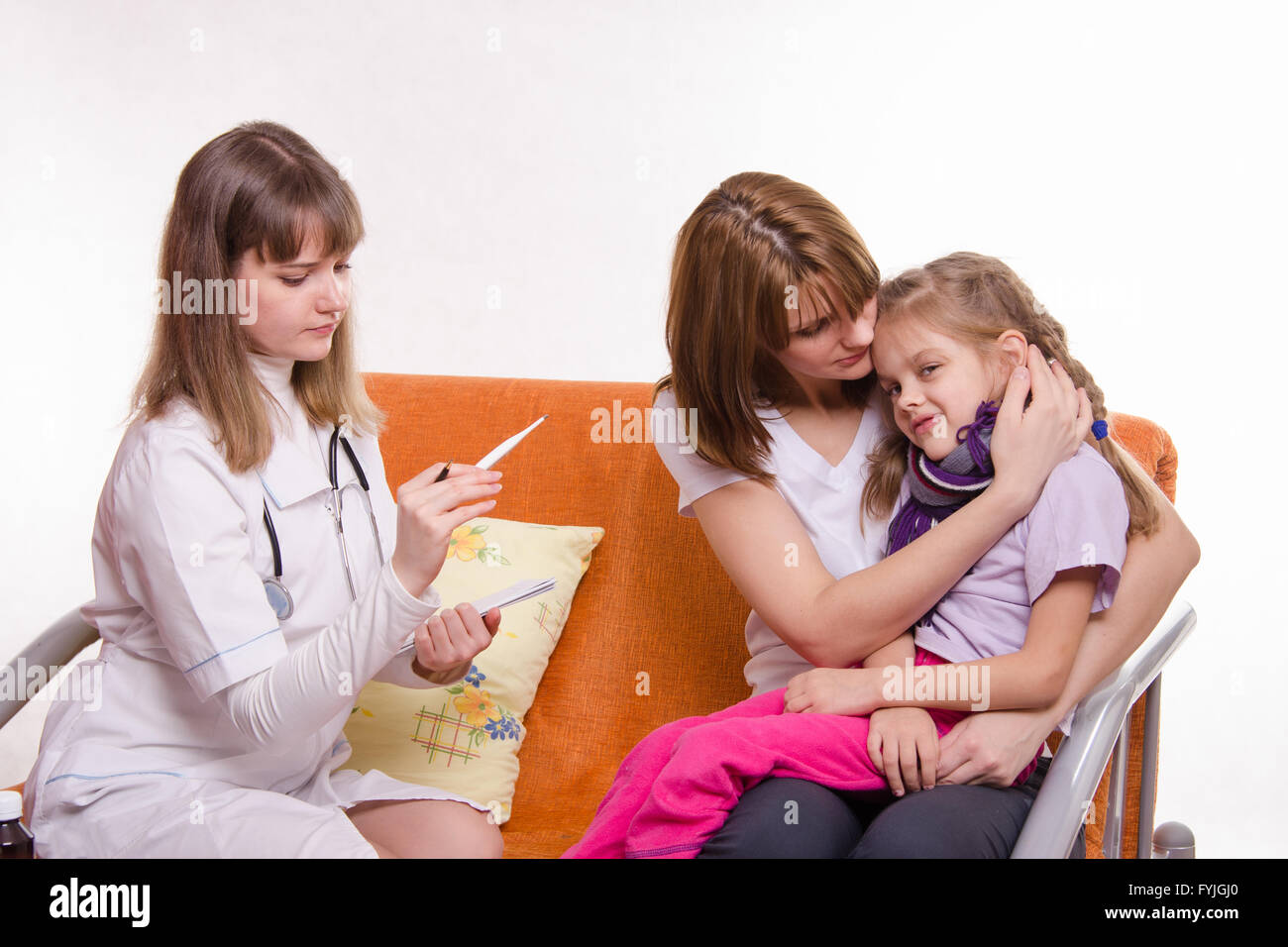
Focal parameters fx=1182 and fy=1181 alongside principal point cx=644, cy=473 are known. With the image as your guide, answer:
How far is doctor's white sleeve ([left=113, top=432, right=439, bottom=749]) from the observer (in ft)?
4.38

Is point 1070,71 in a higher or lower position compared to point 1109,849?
higher

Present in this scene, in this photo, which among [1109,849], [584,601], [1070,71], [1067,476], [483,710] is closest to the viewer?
[1067,476]

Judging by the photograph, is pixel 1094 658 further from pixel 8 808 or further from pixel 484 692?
pixel 8 808

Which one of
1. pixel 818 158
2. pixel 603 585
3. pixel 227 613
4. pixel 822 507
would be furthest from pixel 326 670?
pixel 818 158

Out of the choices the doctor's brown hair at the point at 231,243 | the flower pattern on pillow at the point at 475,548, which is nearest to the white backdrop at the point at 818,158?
the flower pattern on pillow at the point at 475,548

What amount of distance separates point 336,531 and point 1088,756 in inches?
38.0

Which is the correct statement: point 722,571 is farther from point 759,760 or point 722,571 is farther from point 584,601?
point 759,760

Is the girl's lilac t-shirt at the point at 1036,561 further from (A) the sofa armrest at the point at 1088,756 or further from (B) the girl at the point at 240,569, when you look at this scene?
(B) the girl at the point at 240,569

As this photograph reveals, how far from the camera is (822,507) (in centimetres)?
164

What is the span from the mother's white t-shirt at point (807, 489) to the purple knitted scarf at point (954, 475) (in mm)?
77

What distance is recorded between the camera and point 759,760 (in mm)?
1324
